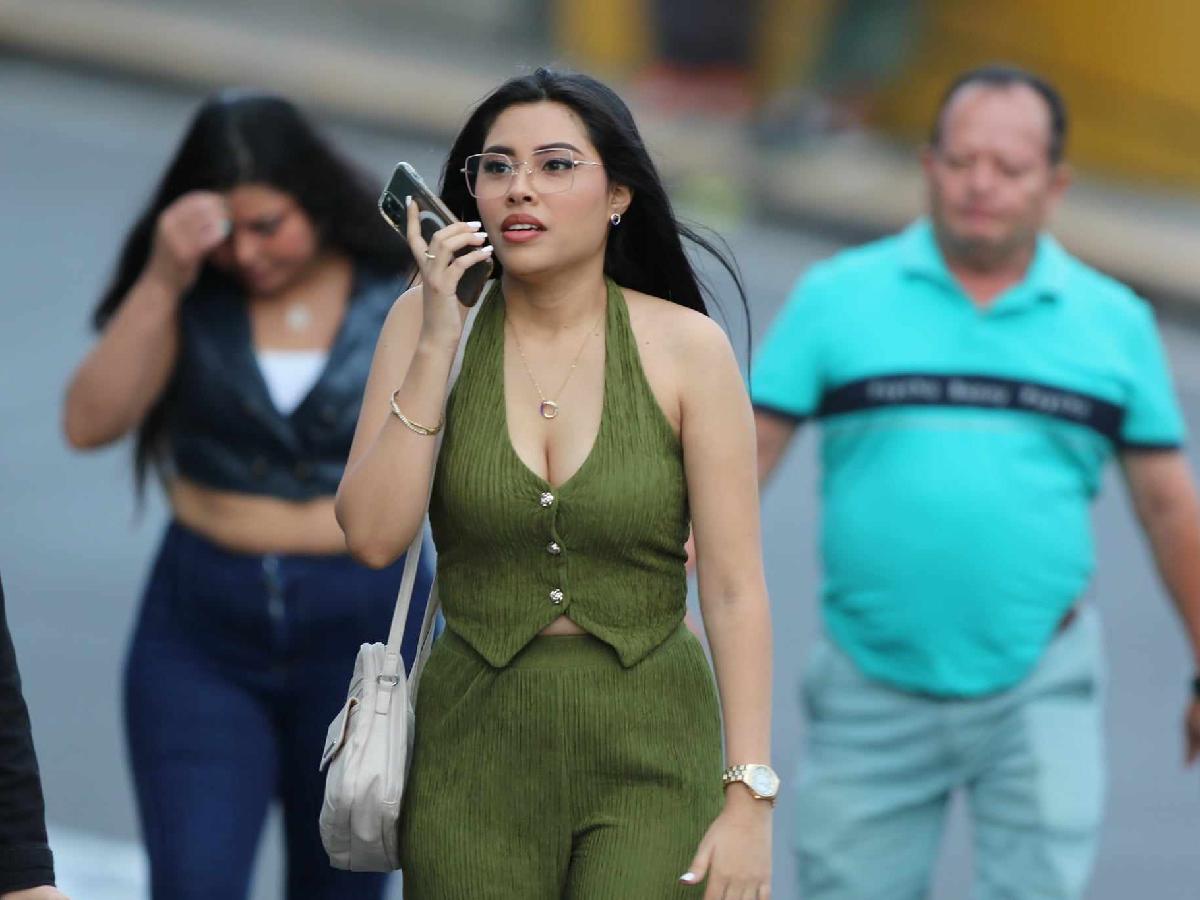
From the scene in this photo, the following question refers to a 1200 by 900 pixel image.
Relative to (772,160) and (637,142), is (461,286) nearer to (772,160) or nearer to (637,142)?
(637,142)

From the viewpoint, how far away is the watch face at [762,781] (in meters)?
3.94

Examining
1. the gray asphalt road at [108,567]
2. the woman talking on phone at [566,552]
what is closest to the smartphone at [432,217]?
the woman talking on phone at [566,552]

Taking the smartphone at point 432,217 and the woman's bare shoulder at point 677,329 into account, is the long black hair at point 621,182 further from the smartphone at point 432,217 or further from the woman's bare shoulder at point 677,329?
the smartphone at point 432,217

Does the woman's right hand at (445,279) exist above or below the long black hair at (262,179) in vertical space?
below

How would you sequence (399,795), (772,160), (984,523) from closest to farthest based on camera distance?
(399,795), (984,523), (772,160)

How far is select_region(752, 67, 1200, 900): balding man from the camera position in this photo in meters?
5.50

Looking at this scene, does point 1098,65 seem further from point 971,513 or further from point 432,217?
point 432,217

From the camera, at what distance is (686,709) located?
404 centimetres

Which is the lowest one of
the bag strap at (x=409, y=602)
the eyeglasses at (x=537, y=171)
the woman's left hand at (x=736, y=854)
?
the woman's left hand at (x=736, y=854)

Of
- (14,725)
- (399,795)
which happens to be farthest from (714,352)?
(14,725)

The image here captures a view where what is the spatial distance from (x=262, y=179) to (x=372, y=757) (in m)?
1.99

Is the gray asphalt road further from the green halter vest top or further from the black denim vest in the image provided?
the green halter vest top

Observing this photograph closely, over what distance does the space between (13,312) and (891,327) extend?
8416 mm

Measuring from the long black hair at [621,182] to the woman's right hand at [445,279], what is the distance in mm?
262
